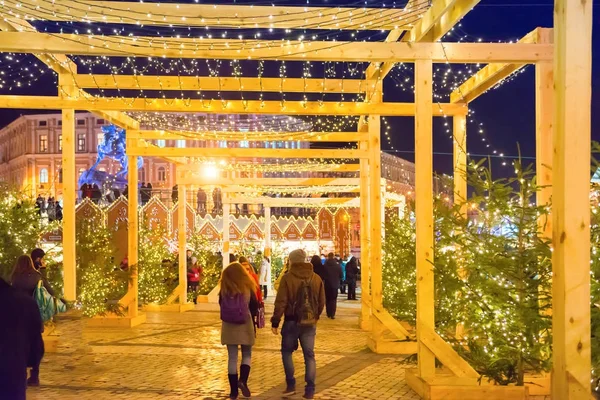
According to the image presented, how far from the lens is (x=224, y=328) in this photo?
8664 millimetres

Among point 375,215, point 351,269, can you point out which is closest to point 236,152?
point 375,215

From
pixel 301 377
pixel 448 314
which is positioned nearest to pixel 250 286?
pixel 301 377

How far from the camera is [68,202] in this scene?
40.3 feet

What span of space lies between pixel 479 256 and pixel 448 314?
7.37ft

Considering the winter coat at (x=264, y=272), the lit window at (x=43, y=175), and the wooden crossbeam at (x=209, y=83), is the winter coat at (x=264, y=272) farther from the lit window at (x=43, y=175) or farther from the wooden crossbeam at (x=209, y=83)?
the lit window at (x=43, y=175)

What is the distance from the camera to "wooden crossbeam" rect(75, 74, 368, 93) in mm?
11672

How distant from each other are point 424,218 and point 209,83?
15.4ft

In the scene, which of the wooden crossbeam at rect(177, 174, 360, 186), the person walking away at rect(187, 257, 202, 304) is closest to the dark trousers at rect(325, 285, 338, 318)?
the wooden crossbeam at rect(177, 174, 360, 186)

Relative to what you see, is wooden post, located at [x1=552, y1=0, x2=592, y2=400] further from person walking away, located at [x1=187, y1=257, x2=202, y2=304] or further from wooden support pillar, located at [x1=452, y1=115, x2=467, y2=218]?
person walking away, located at [x1=187, y1=257, x2=202, y2=304]

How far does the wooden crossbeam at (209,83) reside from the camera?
11.7 m

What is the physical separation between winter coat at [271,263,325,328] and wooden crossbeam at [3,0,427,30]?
2743 mm

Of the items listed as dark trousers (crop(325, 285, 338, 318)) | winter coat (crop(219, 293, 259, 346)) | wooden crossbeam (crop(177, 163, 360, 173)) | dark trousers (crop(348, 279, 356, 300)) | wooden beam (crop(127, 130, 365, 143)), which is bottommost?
dark trousers (crop(348, 279, 356, 300))

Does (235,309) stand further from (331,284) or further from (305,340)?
(331,284)

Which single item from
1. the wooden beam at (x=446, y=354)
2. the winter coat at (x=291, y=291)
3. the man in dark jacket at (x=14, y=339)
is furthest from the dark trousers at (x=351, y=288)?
the man in dark jacket at (x=14, y=339)
